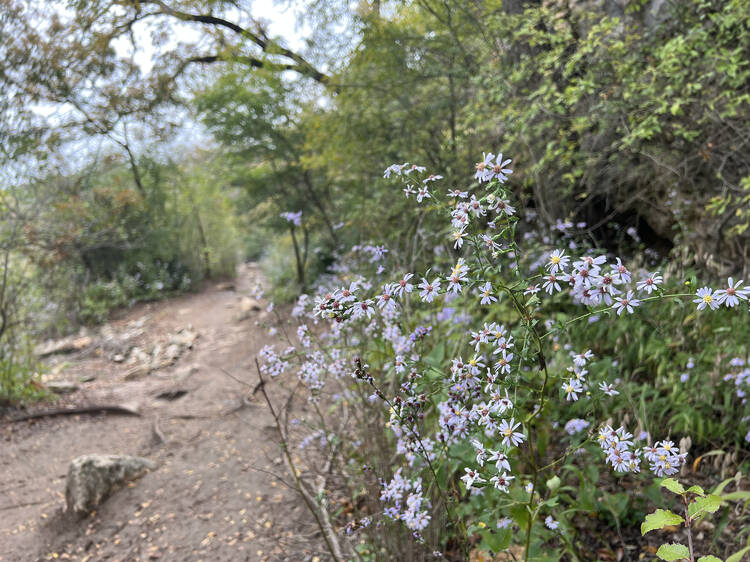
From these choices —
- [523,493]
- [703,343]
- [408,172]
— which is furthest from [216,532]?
[703,343]

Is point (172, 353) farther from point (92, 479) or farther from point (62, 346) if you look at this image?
point (92, 479)

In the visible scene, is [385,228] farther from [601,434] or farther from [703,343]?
[601,434]

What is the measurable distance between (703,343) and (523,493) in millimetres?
2033

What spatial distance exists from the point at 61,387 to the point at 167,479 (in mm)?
3446

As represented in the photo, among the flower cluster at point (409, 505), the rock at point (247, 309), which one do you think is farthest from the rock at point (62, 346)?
A: the flower cluster at point (409, 505)

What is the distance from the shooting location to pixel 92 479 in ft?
10.9

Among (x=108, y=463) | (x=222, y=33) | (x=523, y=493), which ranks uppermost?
(x=222, y=33)

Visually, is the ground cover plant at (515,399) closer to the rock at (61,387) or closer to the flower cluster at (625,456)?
the flower cluster at (625,456)

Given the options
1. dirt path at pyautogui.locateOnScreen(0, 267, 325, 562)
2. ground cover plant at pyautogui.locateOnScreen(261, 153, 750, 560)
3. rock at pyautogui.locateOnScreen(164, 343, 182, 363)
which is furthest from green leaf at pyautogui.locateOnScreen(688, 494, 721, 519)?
rock at pyautogui.locateOnScreen(164, 343, 182, 363)

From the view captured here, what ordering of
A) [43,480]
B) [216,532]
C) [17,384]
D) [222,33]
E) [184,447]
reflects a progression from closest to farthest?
1. [216,532]
2. [43,480]
3. [184,447]
4. [17,384]
5. [222,33]

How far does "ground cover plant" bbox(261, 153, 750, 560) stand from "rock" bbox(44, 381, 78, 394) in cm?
442

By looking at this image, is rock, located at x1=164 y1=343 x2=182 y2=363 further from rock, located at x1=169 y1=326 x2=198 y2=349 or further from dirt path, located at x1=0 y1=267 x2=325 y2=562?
dirt path, located at x1=0 y1=267 x2=325 y2=562

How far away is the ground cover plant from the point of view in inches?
42.9

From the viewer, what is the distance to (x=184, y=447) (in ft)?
13.9
